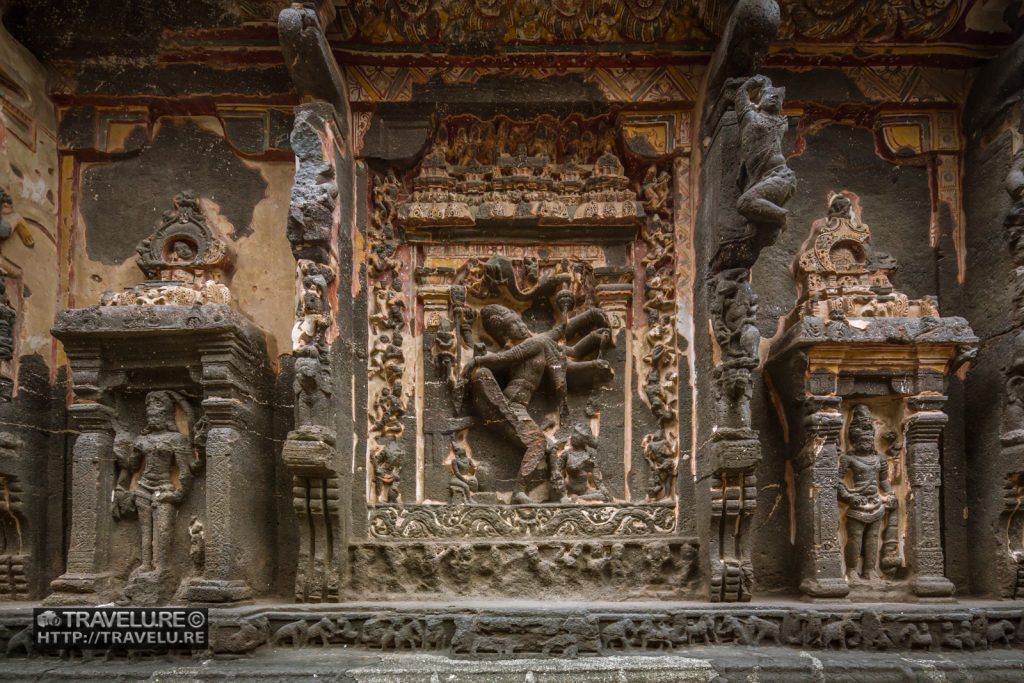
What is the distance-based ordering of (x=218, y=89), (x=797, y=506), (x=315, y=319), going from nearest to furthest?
(x=315, y=319)
(x=797, y=506)
(x=218, y=89)

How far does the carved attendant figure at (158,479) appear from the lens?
479 centimetres

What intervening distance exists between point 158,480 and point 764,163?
12.7 ft

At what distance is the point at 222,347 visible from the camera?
4719mm

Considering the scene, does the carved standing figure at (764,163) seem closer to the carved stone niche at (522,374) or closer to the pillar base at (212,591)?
the carved stone niche at (522,374)

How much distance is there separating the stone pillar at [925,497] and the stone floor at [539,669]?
46 centimetres

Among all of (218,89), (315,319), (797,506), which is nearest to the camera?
(315,319)

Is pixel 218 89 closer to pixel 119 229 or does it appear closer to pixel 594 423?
pixel 119 229

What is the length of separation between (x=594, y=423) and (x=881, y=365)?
5.76 feet

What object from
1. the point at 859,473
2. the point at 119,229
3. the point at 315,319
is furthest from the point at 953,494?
the point at 119,229

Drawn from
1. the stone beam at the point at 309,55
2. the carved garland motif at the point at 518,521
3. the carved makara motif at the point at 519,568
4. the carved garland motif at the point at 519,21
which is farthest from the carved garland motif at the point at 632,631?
the carved garland motif at the point at 519,21

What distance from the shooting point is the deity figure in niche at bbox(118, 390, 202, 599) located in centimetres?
479

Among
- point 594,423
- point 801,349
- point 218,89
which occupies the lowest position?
point 594,423

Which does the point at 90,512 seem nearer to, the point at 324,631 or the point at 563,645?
the point at 324,631

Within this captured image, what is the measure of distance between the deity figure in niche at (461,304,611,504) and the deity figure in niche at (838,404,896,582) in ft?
5.07
